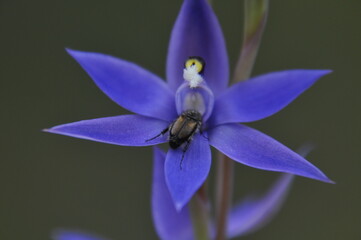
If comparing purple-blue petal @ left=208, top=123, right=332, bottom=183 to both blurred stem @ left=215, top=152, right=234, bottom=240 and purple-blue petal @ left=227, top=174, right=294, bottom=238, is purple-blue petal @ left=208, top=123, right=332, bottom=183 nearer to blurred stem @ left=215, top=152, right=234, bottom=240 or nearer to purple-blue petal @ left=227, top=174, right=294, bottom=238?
blurred stem @ left=215, top=152, right=234, bottom=240

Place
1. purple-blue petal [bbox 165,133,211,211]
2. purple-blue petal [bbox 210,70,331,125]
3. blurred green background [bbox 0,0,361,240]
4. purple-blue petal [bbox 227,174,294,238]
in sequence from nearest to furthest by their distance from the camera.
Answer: purple-blue petal [bbox 165,133,211,211]
purple-blue petal [bbox 210,70,331,125]
purple-blue petal [bbox 227,174,294,238]
blurred green background [bbox 0,0,361,240]

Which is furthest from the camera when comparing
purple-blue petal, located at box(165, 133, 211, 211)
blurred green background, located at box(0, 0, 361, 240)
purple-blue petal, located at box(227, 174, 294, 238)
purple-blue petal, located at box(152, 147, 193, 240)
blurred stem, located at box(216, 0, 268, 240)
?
blurred green background, located at box(0, 0, 361, 240)

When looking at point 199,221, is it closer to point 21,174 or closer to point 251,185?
point 251,185

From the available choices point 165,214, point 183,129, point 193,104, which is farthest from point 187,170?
point 165,214

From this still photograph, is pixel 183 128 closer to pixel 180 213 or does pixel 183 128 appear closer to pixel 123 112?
pixel 180 213

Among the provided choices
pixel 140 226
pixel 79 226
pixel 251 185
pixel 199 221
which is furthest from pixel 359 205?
pixel 199 221

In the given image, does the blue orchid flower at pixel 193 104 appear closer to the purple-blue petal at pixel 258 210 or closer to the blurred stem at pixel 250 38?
the blurred stem at pixel 250 38

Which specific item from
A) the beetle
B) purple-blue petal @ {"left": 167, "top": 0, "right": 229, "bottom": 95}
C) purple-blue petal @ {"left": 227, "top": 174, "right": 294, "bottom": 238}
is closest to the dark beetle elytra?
the beetle
